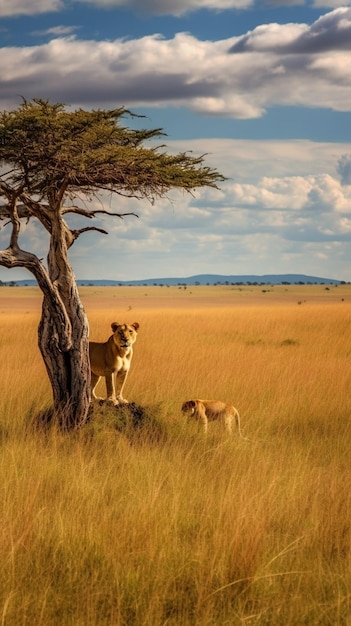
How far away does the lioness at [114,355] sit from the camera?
33.8 ft

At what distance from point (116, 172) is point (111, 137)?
1.76 ft

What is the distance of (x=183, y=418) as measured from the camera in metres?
10.4

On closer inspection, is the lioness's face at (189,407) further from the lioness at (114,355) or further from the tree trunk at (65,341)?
the tree trunk at (65,341)

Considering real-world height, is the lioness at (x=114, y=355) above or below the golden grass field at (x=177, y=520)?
above

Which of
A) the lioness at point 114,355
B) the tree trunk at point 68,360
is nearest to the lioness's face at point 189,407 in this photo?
the lioness at point 114,355

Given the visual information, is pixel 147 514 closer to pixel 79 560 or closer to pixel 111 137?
pixel 79 560

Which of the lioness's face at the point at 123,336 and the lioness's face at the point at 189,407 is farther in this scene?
the lioness's face at the point at 123,336

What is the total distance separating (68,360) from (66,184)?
7.79 ft

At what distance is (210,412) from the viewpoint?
1016 centimetres

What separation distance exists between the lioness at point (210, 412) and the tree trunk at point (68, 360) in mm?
1435

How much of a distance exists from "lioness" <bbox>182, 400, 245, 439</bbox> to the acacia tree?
1482 mm

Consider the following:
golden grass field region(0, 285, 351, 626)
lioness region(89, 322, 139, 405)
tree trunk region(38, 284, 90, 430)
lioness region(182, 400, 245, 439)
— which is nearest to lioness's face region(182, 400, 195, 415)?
Answer: lioness region(182, 400, 245, 439)

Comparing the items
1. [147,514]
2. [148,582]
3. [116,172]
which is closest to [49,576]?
[148,582]

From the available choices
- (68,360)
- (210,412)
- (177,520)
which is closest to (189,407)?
(210,412)
